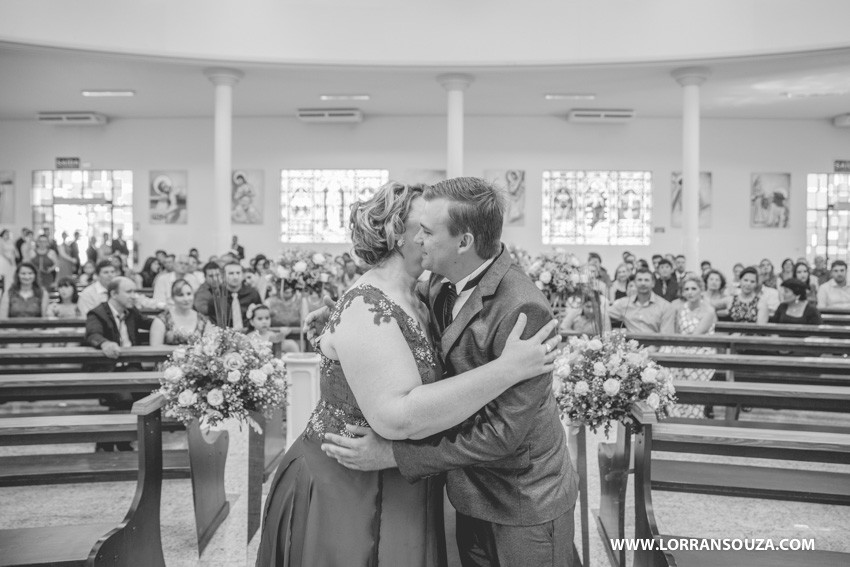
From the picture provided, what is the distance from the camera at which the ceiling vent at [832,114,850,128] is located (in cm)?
1712

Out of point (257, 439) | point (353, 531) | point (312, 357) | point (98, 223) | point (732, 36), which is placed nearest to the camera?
point (353, 531)

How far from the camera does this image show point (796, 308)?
8.12 meters

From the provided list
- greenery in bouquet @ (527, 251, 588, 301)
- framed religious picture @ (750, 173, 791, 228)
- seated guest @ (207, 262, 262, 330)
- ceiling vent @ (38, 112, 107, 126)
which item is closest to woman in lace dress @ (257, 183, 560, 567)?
greenery in bouquet @ (527, 251, 588, 301)

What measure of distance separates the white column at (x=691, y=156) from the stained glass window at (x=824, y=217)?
6.32 m

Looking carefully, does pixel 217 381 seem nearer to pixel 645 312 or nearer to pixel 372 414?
pixel 372 414

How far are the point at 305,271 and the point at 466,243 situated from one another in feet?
14.2

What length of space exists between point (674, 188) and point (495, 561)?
55.0 ft

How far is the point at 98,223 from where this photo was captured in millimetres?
18078

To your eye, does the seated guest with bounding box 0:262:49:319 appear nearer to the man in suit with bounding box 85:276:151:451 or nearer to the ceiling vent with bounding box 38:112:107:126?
the man in suit with bounding box 85:276:151:451

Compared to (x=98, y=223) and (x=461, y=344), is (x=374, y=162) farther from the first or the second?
(x=461, y=344)

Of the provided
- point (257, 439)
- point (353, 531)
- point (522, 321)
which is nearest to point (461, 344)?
point (522, 321)

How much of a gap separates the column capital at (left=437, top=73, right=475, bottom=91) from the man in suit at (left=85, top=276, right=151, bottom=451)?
8.09 m

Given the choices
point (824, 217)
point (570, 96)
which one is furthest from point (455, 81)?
point (824, 217)

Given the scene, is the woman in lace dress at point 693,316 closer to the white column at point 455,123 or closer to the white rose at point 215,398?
the white rose at point 215,398
